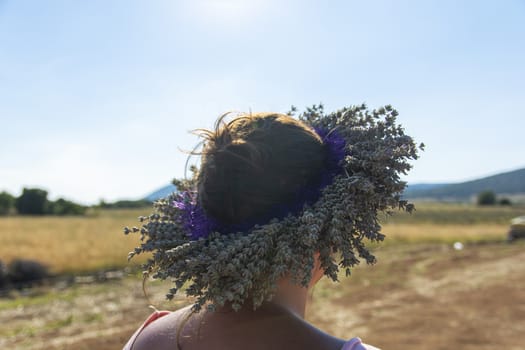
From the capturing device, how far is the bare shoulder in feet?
4.51

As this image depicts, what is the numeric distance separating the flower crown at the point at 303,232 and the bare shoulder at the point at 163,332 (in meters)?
0.13

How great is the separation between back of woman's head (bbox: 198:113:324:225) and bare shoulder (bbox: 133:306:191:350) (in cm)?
35

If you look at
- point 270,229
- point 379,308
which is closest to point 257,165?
point 270,229

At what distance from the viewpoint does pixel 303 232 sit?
1.21m

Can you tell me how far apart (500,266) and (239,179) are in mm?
14387

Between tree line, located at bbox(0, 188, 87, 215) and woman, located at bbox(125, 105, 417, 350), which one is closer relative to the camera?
woman, located at bbox(125, 105, 417, 350)

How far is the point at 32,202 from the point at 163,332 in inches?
2883

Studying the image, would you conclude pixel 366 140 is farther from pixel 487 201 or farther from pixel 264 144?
pixel 487 201

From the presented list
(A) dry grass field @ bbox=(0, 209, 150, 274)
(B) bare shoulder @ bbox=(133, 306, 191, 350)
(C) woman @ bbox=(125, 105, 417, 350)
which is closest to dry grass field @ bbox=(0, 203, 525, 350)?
(A) dry grass field @ bbox=(0, 209, 150, 274)

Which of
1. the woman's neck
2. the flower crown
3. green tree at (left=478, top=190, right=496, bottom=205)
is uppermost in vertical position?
the flower crown

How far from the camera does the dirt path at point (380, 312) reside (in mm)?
6879

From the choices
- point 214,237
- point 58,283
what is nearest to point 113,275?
point 58,283

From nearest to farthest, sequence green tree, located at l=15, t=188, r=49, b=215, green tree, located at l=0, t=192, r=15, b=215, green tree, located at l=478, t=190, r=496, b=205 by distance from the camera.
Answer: green tree, located at l=0, t=192, r=15, b=215 < green tree, located at l=15, t=188, r=49, b=215 < green tree, located at l=478, t=190, r=496, b=205

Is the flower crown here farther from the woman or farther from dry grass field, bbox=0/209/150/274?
dry grass field, bbox=0/209/150/274
